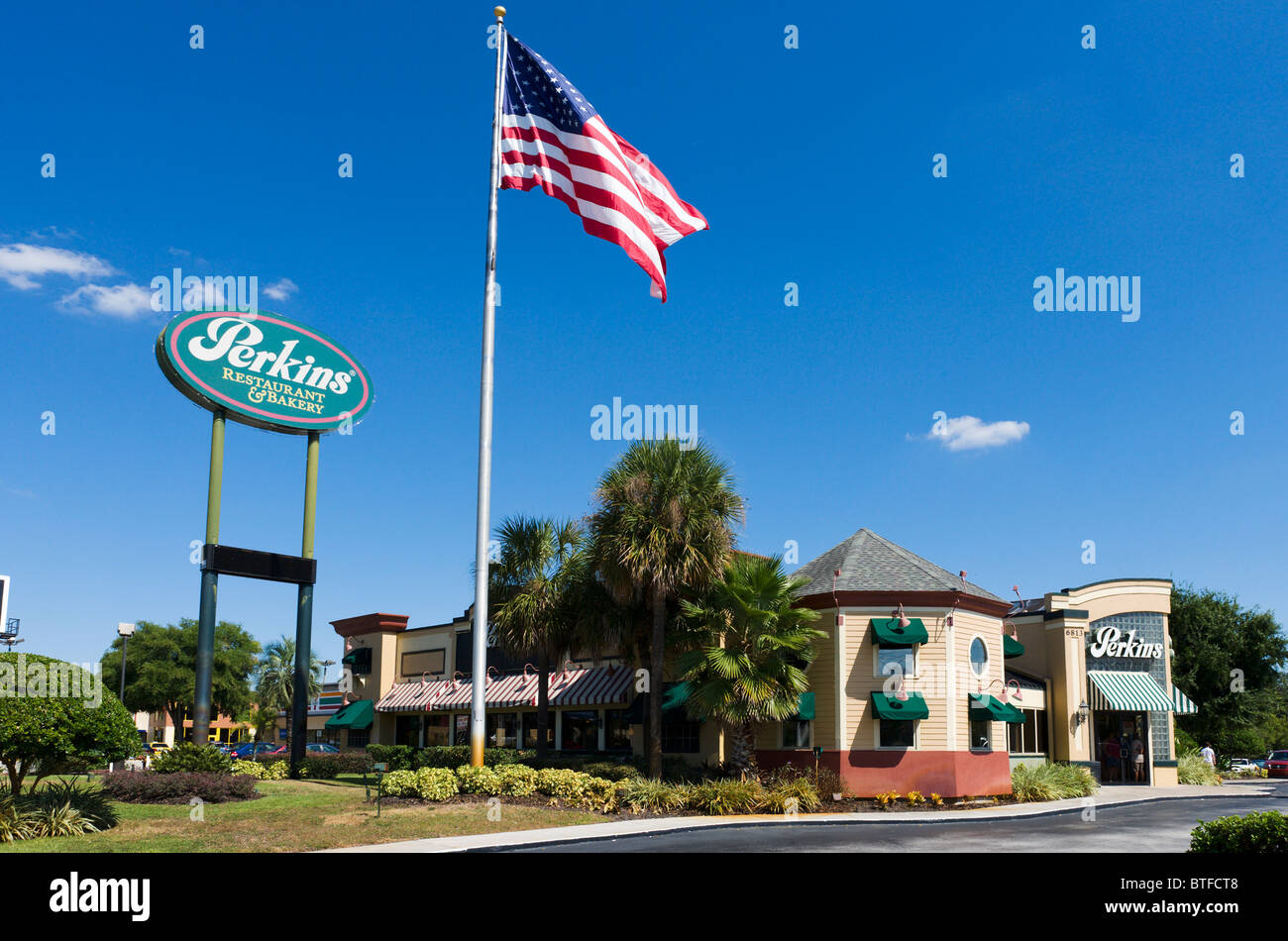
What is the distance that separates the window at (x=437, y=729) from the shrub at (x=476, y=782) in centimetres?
1915

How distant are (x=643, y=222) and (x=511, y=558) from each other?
44.7ft

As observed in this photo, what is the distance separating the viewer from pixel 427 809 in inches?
813

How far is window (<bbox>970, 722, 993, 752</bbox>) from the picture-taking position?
29.2 m

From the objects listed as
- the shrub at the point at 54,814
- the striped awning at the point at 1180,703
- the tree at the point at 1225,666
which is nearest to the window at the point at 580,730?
the shrub at the point at 54,814

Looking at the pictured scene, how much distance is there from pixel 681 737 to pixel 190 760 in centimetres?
1452

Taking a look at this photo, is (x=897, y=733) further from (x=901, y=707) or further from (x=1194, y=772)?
(x=1194, y=772)

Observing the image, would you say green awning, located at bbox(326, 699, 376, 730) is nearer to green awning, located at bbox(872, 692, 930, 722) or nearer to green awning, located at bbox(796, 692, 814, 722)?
green awning, located at bbox(796, 692, 814, 722)

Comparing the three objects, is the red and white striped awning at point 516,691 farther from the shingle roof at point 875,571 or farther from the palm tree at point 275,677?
the palm tree at point 275,677

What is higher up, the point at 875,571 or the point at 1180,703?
the point at 875,571

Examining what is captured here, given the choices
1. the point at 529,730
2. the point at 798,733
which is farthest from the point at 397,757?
the point at 798,733

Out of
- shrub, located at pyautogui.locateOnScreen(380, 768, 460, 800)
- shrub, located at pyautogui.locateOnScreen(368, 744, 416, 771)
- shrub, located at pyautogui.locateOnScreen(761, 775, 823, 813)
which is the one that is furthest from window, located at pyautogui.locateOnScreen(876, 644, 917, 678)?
shrub, located at pyautogui.locateOnScreen(368, 744, 416, 771)

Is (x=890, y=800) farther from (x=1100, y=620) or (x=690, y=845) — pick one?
(x=1100, y=620)

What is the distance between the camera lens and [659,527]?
1045 inches
